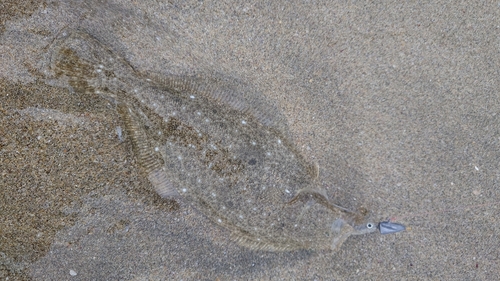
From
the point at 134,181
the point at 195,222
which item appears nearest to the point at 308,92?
the point at 195,222

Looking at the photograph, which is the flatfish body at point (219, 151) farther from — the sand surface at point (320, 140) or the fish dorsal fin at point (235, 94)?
the sand surface at point (320, 140)

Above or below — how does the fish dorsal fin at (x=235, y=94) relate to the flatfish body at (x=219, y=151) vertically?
above

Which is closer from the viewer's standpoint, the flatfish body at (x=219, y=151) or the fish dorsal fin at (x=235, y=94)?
the flatfish body at (x=219, y=151)

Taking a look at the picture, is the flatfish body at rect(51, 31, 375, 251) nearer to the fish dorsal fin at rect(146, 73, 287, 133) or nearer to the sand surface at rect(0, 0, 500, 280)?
the fish dorsal fin at rect(146, 73, 287, 133)

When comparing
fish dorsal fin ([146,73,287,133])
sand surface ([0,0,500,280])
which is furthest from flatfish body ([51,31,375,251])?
sand surface ([0,0,500,280])

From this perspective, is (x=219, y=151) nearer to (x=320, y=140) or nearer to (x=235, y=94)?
(x=235, y=94)

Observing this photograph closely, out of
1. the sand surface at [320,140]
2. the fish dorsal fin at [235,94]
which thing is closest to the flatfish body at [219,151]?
the fish dorsal fin at [235,94]

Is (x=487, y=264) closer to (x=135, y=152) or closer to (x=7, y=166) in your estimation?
(x=135, y=152)
